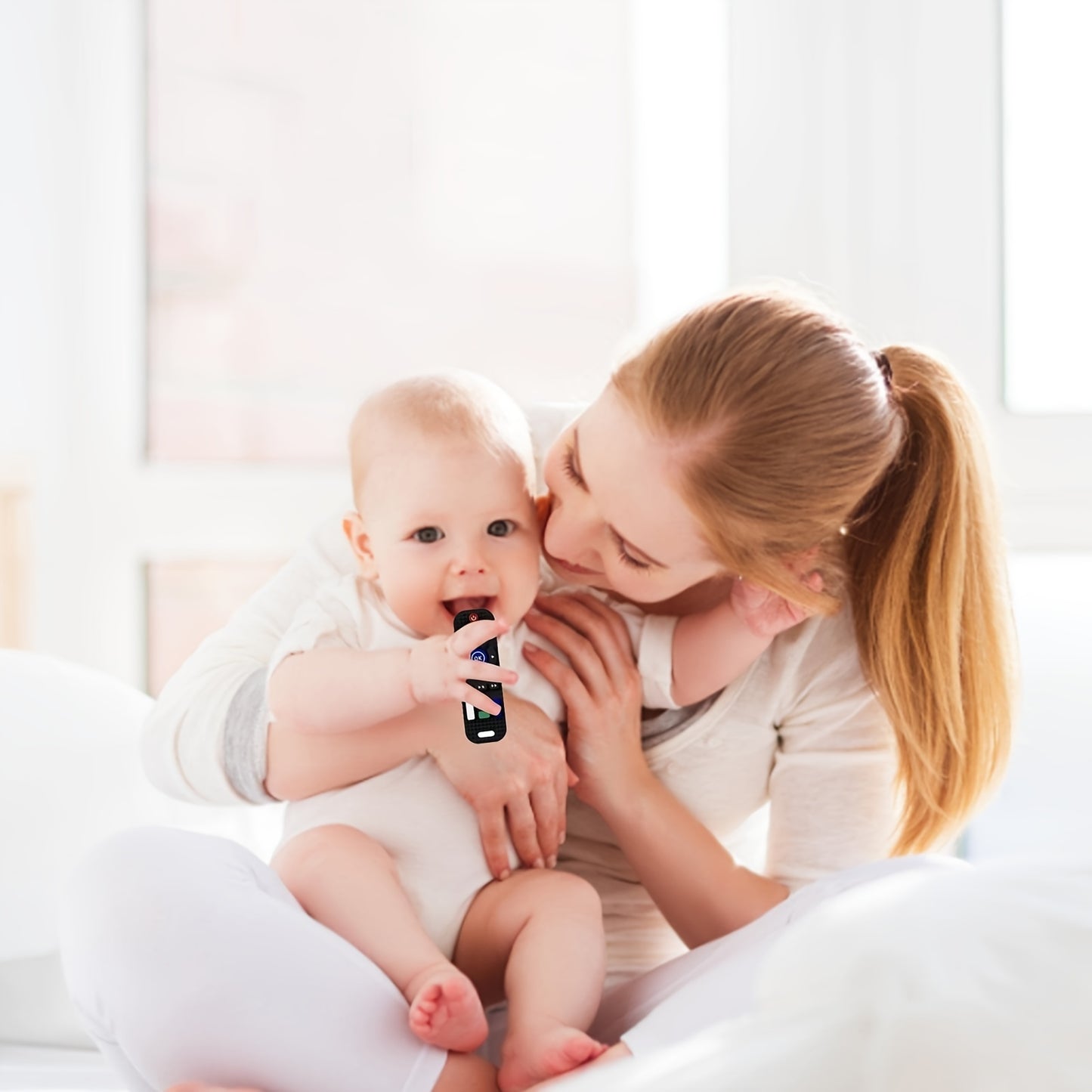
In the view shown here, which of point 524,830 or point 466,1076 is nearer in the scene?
point 466,1076

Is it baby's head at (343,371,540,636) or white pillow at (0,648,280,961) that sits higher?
baby's head at (343,371,540,636)

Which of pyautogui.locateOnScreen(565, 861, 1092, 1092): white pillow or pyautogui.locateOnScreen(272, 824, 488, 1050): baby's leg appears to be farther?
pyautogui.locateOnScreen(272, 824, 488, 1050): baby's leg

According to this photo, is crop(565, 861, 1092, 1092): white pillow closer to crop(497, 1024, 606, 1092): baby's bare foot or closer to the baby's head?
crop(497, 1024, 606, 1092): baby's bare foot

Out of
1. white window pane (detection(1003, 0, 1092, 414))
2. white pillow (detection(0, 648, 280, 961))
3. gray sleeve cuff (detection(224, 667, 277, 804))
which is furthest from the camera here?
white window pane (detection(1003, 0, 1092, 414))

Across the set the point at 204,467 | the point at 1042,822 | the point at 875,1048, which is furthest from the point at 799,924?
the point at 204,467

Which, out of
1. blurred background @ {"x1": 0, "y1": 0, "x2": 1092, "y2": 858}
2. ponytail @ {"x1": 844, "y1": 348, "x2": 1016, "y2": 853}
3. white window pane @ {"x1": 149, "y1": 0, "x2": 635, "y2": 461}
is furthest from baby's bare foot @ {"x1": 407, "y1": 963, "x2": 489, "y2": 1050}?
white window pane @ {"x1": 149, "y1": 0, "x2": 635, "y2": 461}

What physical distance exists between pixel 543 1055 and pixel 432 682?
0.28 meters

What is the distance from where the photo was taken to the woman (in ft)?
2.90

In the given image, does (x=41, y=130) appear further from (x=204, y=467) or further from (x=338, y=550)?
(x=338, y=550)

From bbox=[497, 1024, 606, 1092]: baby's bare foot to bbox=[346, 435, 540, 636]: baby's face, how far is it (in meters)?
0.33

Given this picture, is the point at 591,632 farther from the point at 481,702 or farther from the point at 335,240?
the point at 335,240

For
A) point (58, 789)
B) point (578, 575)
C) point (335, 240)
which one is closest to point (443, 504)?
point (578, 575)

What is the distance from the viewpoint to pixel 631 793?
1.14 meters

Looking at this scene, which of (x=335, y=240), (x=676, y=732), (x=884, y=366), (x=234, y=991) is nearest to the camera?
(x=234, y=991)
